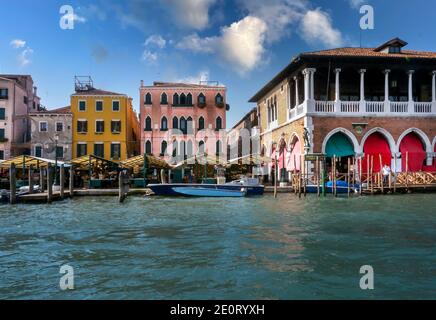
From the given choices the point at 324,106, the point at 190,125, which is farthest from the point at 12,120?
the point at 324,106

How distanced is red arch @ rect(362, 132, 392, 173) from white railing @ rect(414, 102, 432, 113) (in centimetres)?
245

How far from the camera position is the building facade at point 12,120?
31.8 metres

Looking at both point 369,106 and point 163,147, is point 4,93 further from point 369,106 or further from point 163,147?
point 369,106

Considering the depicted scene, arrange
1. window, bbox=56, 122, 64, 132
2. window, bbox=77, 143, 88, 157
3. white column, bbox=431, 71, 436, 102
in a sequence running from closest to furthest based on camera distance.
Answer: white column, bbox=431, 71, 436, 102 < window, bbox=56, 122, 64, 132 < window, bbox=77, 143, 88, 157

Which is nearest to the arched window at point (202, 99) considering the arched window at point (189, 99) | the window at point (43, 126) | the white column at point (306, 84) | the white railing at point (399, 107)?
the arched window at point (189, 99)

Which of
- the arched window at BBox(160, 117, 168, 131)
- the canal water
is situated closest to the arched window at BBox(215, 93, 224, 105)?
the arched window at BBox(160, 117, 168, 131)

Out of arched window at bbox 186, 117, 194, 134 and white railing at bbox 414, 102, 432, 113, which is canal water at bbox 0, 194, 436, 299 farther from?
arched window at bbox 186, 117, 194, 134

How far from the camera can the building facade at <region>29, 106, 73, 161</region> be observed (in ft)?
106

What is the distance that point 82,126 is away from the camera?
108 ft

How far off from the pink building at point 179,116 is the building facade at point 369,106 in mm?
10642

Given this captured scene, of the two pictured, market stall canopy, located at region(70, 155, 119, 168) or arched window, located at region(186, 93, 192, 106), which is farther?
arched window, located at region(186, 93, 192, 106)

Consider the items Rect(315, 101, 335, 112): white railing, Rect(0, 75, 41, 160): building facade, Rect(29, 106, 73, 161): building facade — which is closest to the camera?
Rect(315, 101, 335, 112): white railing

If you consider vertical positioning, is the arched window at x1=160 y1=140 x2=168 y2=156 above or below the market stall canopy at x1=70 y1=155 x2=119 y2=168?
above

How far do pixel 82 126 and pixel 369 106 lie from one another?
2082 centimetres
